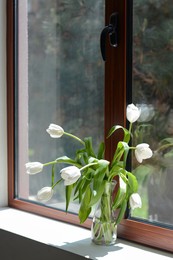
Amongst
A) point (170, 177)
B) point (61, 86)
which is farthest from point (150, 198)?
point (61, 86)

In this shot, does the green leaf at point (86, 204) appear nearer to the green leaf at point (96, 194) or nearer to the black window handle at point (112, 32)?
the green leaf at point (96, 194)

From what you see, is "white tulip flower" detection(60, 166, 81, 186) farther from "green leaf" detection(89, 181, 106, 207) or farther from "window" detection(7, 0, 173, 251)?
"window" detection(7, 0, 173, 251)

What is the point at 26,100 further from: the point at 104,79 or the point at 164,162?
the point at 164,162

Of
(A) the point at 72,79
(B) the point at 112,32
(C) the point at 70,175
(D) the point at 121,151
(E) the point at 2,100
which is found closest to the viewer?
(C) the point at 70,175

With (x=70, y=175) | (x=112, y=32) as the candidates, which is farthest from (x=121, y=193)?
(x=112, y=32)

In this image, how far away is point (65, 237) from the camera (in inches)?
63.0

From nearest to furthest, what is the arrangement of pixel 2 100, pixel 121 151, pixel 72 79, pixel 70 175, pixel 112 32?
pixel 70 175 < pixel 121 151 < pixel 112 32 < pixel 72 79 < pixel 2 100

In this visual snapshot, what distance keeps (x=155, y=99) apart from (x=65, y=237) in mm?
558

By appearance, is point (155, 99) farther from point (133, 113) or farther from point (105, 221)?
point (105, 221)

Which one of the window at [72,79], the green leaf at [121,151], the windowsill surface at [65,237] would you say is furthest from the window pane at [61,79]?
the green leaf at [121,151]

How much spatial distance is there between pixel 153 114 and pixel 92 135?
12.4 inches

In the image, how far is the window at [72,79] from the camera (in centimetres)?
152

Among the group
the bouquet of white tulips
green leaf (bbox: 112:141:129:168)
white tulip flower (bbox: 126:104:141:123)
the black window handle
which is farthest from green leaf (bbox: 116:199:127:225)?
the black window handle

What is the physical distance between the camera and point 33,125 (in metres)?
2.01
